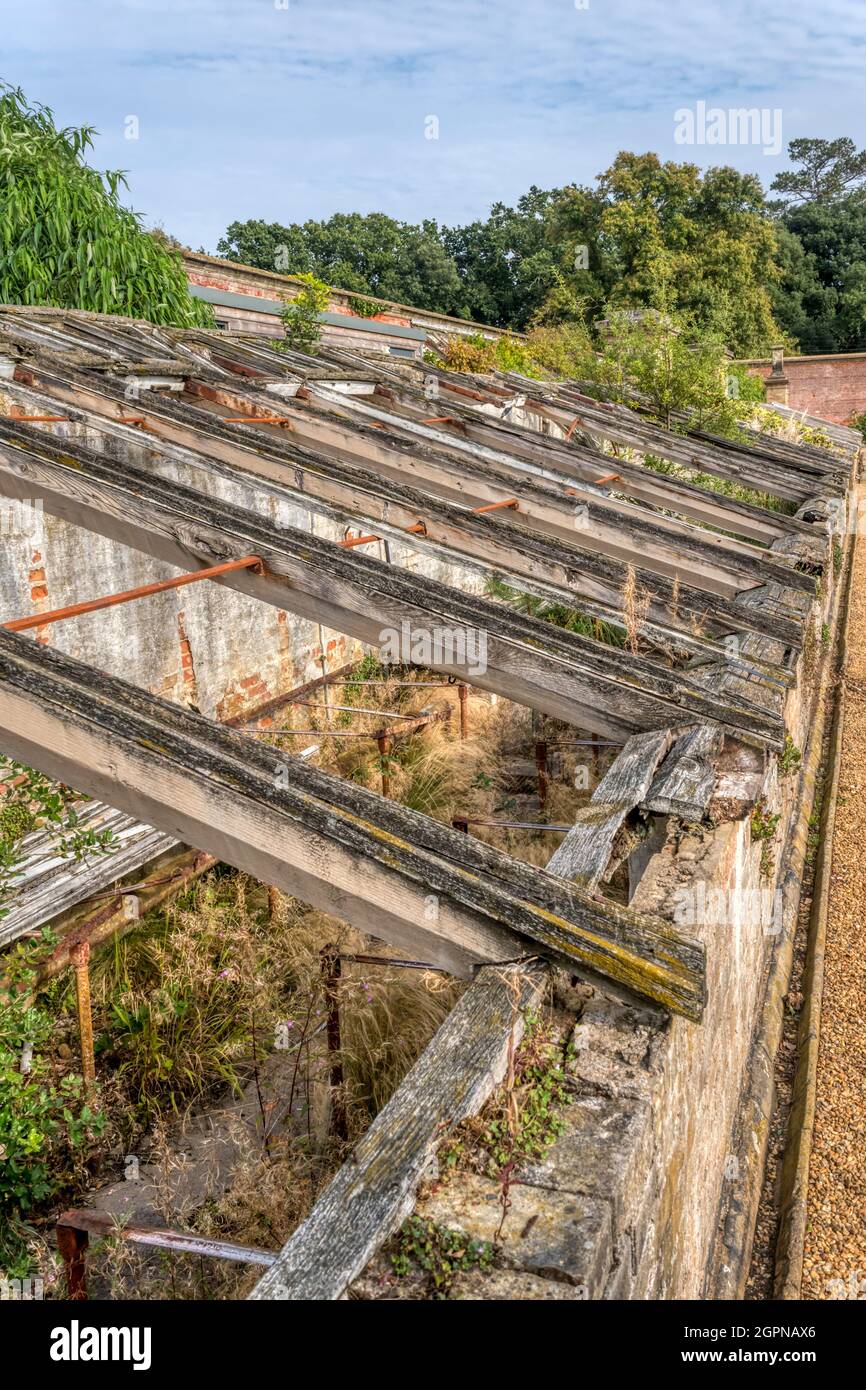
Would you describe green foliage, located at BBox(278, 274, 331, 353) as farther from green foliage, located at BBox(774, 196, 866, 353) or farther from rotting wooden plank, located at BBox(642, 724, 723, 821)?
green foliage, located at BBox(774, 196, 866, 353)

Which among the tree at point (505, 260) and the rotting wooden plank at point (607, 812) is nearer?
the rotting wooden plank at point (607, 812)

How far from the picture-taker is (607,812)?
300cm

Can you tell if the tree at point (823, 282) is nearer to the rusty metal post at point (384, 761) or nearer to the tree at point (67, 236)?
the tree at point (67, 236)

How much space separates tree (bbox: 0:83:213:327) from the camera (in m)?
8.00

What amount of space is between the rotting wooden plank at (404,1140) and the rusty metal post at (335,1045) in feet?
5.42

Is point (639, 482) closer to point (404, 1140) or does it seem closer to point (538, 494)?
point (538, 494)

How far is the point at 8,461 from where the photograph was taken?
3.65m

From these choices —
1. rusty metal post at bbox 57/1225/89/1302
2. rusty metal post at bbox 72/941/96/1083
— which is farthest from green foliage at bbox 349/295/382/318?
rusty metal post at bbox 57/1225/89/1302

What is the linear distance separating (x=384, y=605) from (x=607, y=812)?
102cm

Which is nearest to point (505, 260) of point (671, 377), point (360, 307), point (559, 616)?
point (360, 307)

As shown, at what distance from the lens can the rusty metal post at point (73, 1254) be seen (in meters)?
2.49

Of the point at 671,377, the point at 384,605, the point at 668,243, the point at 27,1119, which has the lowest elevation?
the point at 27,1119

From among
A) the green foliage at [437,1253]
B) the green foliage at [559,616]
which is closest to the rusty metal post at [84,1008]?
the green foliage at [437,1253]

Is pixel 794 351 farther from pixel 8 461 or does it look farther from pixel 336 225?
pixel 8 461
